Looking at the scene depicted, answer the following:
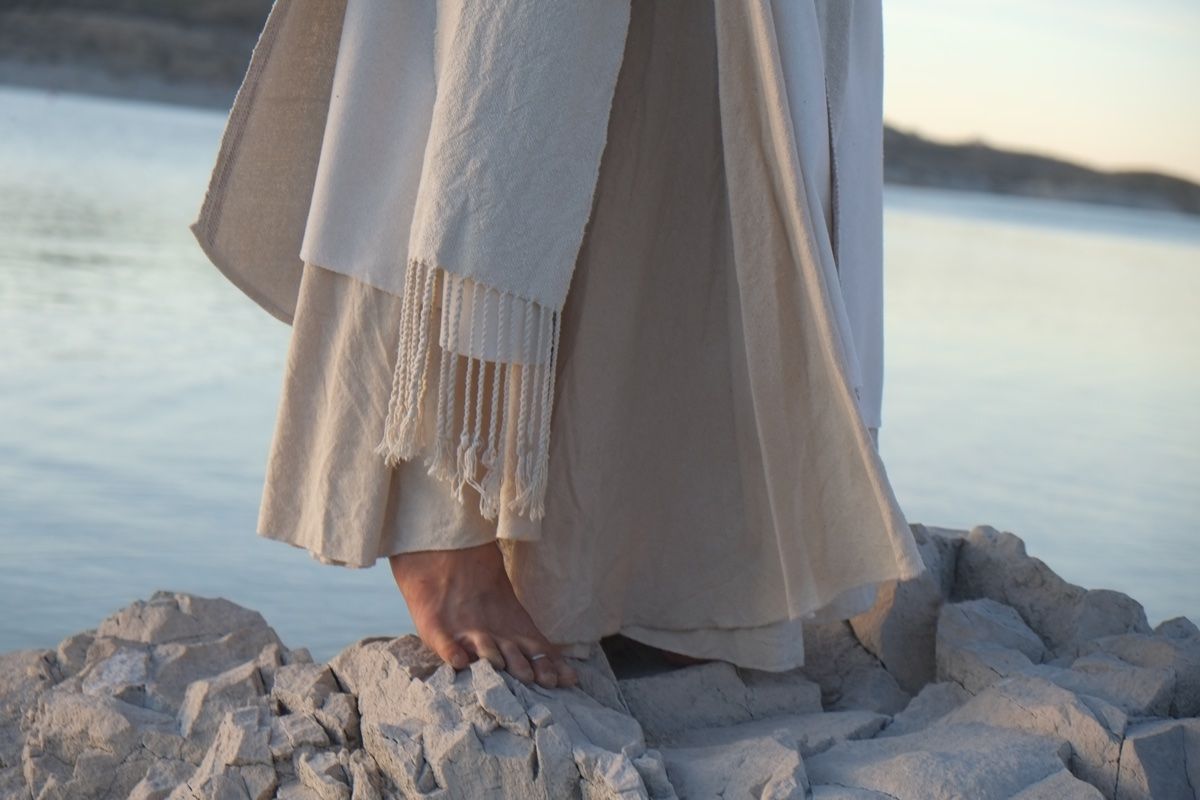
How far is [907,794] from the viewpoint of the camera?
140cm

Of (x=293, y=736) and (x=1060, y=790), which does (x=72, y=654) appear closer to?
(x=293, y=736)

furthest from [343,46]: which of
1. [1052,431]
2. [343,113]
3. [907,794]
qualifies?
[1052,431]

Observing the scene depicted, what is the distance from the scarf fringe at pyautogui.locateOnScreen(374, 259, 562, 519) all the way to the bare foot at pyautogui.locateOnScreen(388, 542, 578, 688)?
11cm

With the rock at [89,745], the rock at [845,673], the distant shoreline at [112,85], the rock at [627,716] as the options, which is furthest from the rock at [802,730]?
the distant shoreline at [112,85]

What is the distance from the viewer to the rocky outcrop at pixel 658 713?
1.44m

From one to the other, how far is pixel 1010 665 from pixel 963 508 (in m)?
1.57

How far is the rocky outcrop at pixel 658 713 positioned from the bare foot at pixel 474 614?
3 centimetres

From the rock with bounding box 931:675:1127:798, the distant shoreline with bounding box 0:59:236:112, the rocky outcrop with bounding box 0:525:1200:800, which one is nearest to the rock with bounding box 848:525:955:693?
the rocky outcrop with bounding box 0:525:1200:800

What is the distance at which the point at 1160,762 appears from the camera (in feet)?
4.99

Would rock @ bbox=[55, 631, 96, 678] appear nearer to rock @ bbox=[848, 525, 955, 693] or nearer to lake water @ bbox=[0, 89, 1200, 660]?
lake water @ bbox=[0, 89, 1200, 660]

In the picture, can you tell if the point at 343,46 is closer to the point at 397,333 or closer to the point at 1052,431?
the point at 397,333

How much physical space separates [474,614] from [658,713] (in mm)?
247

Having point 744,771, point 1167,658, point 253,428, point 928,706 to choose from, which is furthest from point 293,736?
point 253,428

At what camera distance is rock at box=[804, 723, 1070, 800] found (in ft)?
4.62
